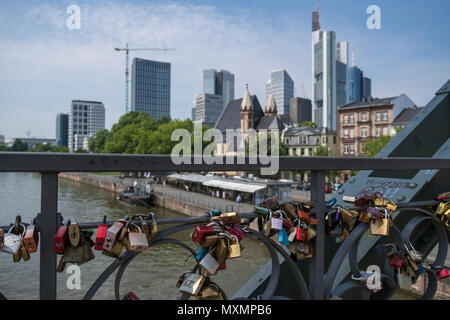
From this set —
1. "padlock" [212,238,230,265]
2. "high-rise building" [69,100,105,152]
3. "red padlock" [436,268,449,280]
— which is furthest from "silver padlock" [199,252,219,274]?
"high-rise building" [69,100,105,152]

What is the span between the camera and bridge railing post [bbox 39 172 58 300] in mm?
1289

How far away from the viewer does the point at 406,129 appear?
325 cm

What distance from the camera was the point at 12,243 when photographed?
1252 mm

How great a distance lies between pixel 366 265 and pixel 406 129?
146 centimetres

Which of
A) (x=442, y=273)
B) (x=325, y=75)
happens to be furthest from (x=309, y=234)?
(x=325, y=75)

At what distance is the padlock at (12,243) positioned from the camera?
Result: 4.06 ft

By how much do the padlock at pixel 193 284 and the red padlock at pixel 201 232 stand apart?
0.17 meters

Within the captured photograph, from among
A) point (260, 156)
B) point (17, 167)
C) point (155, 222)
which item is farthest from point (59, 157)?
point (260, 156)

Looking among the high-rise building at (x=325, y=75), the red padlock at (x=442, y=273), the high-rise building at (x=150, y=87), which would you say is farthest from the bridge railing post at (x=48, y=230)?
the high-rise building at (x=150, y=87)

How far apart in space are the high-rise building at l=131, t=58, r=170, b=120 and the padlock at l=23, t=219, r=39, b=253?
18509cm

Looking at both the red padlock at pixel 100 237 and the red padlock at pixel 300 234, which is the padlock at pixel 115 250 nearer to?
the red padlock at pixel 100 237

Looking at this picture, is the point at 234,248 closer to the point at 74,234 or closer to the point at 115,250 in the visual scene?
the point at 115,250

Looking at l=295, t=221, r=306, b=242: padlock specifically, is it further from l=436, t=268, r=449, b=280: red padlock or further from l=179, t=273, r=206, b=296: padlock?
l=436, t=268, r=449, b=280: red padlock
